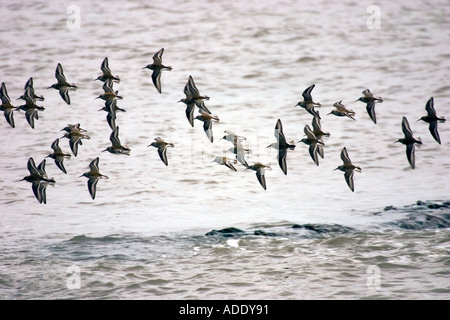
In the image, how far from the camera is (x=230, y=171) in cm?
2472

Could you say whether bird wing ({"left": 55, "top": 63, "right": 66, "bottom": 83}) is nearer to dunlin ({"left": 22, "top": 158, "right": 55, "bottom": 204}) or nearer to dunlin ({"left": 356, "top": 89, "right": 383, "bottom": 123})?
dunlin ({"left": 22, "top": 158, "right": 55, "bottom": 204})

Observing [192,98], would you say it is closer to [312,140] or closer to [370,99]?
[312,140]

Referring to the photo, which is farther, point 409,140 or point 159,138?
point 159,138

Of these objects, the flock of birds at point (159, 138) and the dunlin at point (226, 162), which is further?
the dunlin at point (226, 162)

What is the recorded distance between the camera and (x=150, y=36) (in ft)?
125

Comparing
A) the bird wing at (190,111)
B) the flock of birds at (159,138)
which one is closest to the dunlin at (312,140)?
the flock of birds at (159,138)

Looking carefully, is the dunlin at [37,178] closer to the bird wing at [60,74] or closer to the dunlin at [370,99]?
the bird wing at [60,74]

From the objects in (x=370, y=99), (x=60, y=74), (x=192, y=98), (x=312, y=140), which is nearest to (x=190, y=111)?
(x=192, y=98)

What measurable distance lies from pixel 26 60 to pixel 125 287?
20259 mm

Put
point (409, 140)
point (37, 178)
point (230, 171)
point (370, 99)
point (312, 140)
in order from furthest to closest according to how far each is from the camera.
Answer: point (230, 171) → point (37, 178) → point (312, 140) → point (370, 99) → point (409, 140)

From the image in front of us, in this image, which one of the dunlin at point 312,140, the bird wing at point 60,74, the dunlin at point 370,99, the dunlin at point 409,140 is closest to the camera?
the dunlin at point 409,140

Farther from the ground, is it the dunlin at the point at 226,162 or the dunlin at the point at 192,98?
the dunlin at the point at 192,98

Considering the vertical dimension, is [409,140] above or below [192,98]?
below

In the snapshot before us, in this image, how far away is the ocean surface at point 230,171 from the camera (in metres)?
17.4
